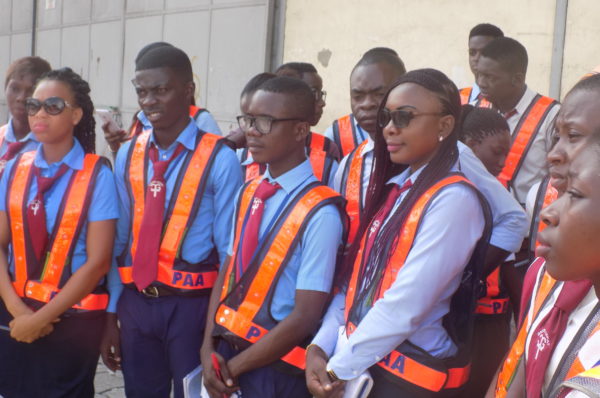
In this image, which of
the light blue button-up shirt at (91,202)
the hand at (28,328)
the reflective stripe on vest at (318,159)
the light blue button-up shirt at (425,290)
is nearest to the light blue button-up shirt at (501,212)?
the light blue button-up shirt at (425,290)

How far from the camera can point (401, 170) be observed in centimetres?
A: 300

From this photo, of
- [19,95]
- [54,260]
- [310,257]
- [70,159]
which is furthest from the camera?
[19,95]

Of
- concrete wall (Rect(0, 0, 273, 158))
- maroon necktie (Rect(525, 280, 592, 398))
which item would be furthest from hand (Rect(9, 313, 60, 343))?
concrete wall (Rect(0, 0, 273, 158))

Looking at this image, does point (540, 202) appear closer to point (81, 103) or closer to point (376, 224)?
point (376, 224)

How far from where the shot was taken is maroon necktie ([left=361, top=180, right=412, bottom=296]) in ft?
8.98

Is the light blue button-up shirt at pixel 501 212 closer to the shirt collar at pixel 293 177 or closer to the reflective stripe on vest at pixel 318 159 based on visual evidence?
the shirt collar at pixel 293 177

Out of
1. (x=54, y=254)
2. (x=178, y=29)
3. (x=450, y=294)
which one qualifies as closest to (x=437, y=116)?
(x=450, y=294)

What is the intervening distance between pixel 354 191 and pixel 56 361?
166 centimetres

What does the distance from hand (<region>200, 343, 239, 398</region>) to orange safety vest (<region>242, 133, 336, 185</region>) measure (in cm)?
113

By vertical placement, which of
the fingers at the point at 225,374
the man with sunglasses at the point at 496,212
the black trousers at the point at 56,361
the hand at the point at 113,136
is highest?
the hand at the point at 113,136

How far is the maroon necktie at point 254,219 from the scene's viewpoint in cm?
314

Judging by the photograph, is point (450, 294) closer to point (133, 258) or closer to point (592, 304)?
point (592, 304)

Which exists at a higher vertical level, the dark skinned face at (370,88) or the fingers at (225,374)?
the dark skinned face at (370,88)

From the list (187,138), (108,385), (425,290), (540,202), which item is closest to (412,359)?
(425,290)
